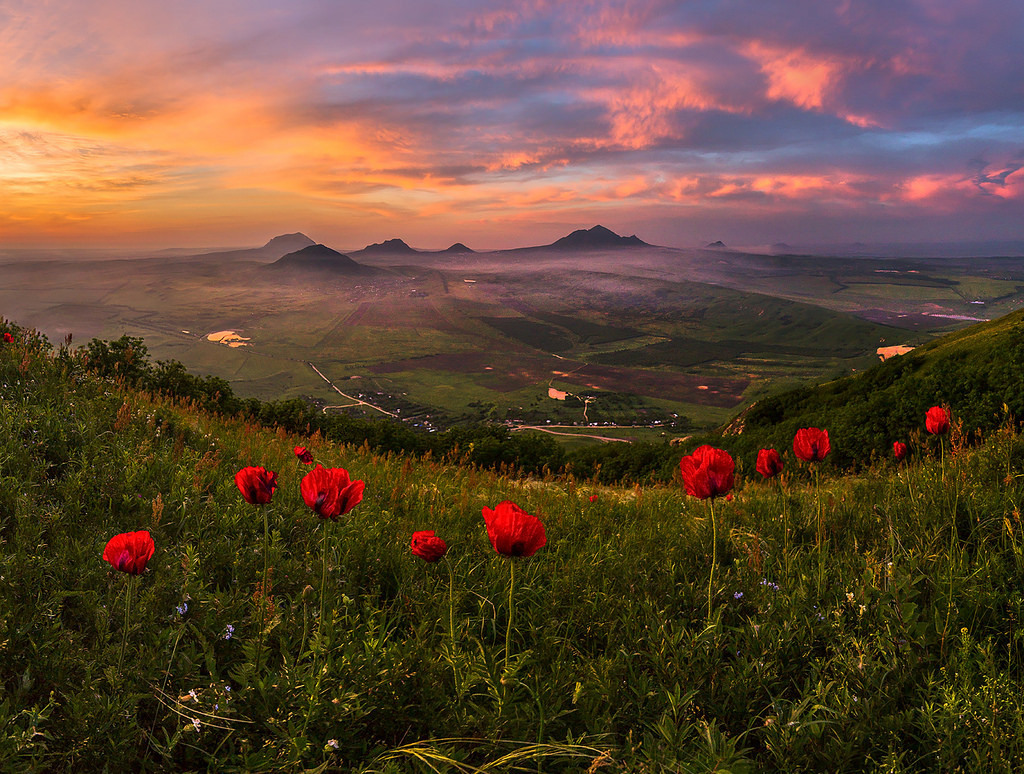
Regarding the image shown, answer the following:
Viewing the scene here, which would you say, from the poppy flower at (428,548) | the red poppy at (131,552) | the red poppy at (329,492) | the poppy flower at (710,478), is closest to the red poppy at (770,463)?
the poppy flower at (710,478)

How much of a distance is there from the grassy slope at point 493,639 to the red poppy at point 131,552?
1.67 feet

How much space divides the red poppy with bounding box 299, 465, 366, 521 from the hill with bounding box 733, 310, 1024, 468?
881 centimetres

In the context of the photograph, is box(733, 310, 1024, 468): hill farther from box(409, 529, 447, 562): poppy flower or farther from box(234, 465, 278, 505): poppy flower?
box(234, 465, 278, 505): poppy flower

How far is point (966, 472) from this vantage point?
525 centimetres

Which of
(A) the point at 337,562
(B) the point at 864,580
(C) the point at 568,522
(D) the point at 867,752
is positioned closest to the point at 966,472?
(B) the point at 864,580

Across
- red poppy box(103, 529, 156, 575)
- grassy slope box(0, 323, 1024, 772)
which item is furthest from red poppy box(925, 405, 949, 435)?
red poppy box(103, 529, 156, 575)

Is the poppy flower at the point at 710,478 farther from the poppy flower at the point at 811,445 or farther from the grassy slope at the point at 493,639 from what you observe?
the poppy flower at the point at 811,445

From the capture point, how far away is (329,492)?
2549mm

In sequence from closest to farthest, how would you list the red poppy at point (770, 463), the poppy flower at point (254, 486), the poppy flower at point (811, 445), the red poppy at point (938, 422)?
1. the poppy flower at point (254, 486)
2. the red poppy at point (770, 463)
3. the poppy flower at point (811, 445)
4. the red poppy at point (938, 422)

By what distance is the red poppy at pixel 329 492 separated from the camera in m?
2.51

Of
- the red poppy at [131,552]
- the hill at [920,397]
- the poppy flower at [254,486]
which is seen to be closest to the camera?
the red poppy at [131,552]

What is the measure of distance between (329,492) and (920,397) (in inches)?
572

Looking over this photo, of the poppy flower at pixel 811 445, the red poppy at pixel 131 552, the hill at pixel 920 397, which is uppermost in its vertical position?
the poppy flower at pixel 811 445

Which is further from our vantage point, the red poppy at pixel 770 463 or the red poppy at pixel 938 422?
the red poppy at pixel 938 422
